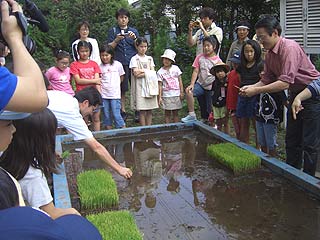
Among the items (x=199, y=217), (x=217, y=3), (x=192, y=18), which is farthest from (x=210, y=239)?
(x=192, y=18)

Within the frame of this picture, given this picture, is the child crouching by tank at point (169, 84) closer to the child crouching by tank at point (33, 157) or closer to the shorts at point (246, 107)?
the shorts at point (246, 107)

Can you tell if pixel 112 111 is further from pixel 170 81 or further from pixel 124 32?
pixel 124 32

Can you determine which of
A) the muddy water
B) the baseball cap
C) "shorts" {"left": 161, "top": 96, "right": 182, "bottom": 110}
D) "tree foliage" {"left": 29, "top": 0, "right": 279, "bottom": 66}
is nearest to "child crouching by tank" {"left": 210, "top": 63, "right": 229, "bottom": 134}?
"shorts" {"left": 161, "top": 96, "right": 182, "bottom": 110}

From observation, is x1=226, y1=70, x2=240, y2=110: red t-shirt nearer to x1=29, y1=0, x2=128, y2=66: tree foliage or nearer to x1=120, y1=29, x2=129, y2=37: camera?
x1=120, y1=29, x2=129, y2=37: camera

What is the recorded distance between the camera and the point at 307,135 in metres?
3.78

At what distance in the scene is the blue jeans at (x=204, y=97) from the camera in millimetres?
6145

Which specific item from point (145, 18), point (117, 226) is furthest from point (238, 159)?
point (145, 18)

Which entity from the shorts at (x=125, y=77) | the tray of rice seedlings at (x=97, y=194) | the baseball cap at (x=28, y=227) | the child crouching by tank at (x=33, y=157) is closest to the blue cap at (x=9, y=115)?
the baseball cap at (x=28, y=227)

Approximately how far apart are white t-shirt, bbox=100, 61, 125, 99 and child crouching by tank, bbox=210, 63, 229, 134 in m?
1.55

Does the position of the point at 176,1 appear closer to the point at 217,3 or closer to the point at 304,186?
the point at 217,3

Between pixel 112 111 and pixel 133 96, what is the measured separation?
1.45ft

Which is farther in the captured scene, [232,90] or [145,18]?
[145,18]

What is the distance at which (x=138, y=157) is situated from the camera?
4891mm

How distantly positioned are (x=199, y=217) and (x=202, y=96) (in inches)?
129
